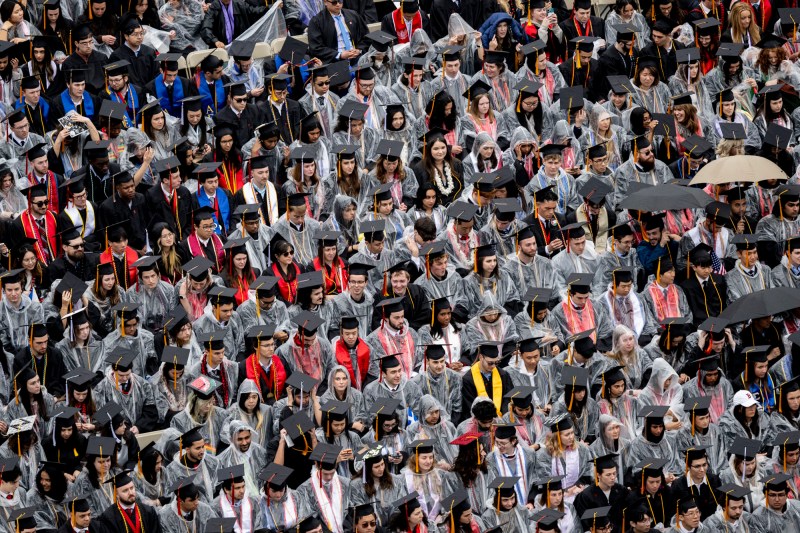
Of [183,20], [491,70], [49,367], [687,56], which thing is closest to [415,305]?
[49,367]

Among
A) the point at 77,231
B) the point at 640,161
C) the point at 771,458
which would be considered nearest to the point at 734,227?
the point at 640,161

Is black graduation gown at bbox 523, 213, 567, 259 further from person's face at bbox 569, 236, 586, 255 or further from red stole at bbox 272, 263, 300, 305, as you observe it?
red stole at bbox 272, 263, 300, 305

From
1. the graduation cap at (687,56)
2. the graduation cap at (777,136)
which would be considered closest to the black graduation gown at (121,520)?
the graduation cap at (777,136)

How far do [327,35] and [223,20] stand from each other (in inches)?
37.7

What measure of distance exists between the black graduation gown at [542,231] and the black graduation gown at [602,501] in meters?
2.65

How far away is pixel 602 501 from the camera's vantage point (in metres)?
13.9

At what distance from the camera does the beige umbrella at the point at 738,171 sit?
16.4m

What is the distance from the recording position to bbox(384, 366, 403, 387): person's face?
1440cm

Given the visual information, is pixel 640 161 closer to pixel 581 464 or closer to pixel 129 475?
pixel 581 464

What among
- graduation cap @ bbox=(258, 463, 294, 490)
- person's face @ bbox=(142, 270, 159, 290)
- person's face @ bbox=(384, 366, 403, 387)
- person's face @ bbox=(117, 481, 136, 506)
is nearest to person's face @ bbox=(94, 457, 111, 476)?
person's face @ bbox=(117, 481, 136, 506)

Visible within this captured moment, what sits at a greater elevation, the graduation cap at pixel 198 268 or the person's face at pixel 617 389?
the graduation cap at pixel 198 268

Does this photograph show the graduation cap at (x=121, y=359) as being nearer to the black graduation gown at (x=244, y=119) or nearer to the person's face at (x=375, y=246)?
the person's face at (x=375, y=246)

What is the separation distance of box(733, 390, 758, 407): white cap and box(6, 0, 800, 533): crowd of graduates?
16 mm

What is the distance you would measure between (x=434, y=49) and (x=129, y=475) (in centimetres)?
599
